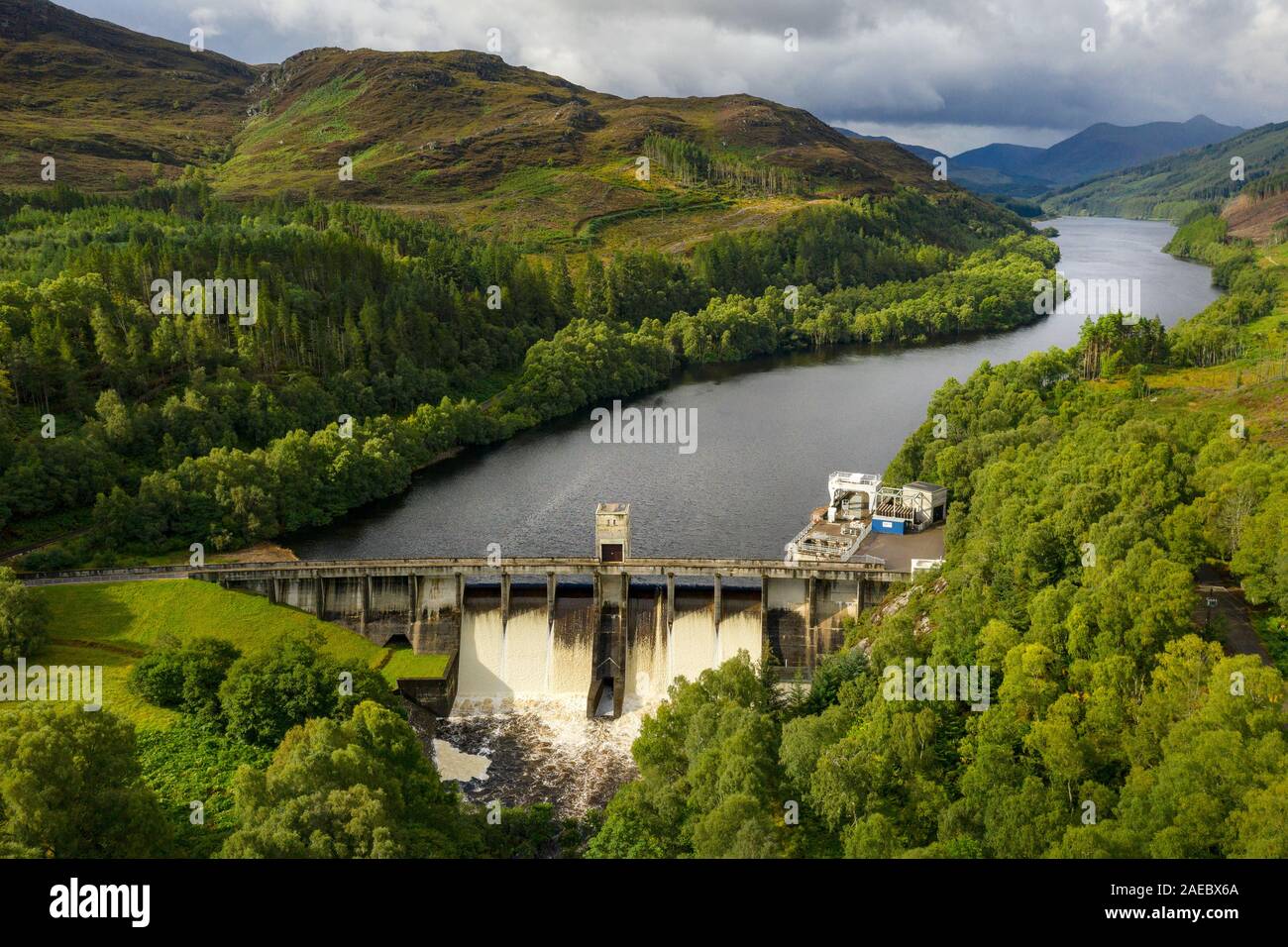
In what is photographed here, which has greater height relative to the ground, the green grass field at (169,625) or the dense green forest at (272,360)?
the dense green forest at (272,360)

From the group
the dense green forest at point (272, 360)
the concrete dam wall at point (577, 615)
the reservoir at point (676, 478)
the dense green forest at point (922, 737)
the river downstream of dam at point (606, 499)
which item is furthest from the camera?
the dense green forest at point (272, 360)

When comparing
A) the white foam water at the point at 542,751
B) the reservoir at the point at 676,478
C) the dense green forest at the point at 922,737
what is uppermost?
the reservoir at the point at 676,478

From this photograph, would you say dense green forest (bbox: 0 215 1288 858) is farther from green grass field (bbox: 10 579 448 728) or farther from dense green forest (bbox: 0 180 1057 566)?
dense green forest (bbox: 0 180 1057 566)

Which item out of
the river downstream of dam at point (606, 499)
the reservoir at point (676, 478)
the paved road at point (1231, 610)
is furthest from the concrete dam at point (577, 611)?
the paved road at point (1231, 610)

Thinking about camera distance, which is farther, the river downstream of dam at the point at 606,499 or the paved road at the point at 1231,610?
the river downstream of dam at the point at 606,499

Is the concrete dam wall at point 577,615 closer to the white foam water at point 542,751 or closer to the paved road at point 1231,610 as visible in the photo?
the white foam water at point 542,751

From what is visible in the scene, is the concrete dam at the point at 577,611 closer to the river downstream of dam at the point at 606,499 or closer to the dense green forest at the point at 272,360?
the river downstream of dam at the point at 606,499

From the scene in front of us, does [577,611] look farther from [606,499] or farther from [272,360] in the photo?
[272,360]

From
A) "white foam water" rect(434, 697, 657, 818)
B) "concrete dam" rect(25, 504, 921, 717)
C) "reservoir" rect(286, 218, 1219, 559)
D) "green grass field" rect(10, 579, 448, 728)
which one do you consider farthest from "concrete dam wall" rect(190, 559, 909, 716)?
"reservoir" rect(286, 218, 1219, 559)

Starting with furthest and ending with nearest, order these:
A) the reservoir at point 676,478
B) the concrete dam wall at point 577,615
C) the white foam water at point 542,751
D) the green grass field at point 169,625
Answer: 1. the reservoir at point 676,478
2. the concrete dam wall at point 577,615
3. the green grass field at point 169,625
4. the white foam water at point 542,751
